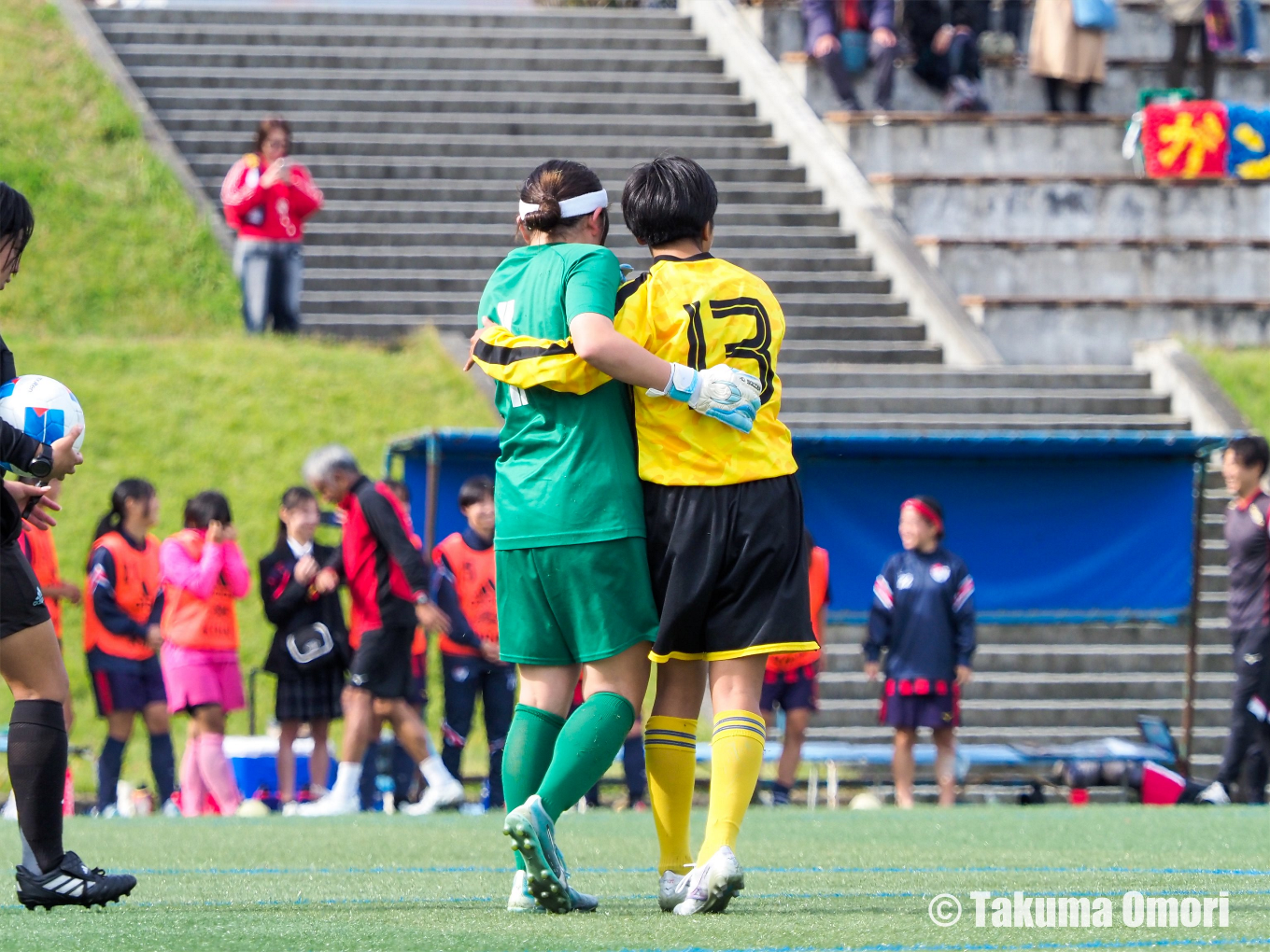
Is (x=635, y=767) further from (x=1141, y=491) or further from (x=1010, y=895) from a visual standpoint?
(x=1010, y=895)

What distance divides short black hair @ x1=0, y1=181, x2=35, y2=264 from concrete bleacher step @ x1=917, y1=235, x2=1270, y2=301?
1522cm

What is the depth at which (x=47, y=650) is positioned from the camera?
5.34 m

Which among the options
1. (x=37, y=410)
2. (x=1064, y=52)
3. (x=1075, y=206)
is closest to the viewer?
(x=37, y=410)

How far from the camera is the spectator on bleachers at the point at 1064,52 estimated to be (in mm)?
21453

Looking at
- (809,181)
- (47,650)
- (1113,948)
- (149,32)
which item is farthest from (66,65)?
(1113,948)

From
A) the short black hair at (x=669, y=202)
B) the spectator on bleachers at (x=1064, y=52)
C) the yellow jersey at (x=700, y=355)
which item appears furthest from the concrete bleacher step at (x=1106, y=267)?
the yellow jersey at (x=700, y=355)

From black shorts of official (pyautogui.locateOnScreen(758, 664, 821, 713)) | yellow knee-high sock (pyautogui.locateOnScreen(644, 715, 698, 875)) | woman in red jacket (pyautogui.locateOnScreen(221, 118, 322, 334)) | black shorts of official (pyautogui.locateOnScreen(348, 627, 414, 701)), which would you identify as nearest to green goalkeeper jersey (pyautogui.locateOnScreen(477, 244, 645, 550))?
yellow knee-high sock (pyautogui.locateOnScreen(644, 715, 698, 875))

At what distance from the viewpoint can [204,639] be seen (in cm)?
1162

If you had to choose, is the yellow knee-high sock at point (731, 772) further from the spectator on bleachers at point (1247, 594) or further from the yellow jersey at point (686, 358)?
the spectator on bleachers at point (1247, 594)

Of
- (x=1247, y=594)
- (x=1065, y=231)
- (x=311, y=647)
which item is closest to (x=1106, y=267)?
(x=1065, y=231)

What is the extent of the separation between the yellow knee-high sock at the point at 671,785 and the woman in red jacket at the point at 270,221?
12709mm

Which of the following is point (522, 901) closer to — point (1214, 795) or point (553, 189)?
point (553, 189)

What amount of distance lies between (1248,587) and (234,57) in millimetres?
14889

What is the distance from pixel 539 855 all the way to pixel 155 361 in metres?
12.7
